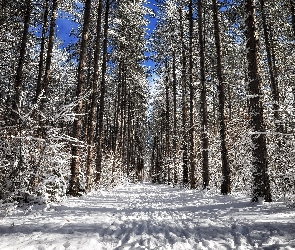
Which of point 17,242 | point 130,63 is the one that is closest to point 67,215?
point 17,242

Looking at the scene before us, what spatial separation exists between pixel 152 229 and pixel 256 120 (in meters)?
4.63

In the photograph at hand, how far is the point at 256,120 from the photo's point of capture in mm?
8250

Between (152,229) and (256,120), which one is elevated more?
(256,120)

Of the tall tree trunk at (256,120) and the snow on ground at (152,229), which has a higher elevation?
the tall tree trunk at (256,120)

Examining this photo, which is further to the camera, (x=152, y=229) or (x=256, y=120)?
(x=256, y=120)

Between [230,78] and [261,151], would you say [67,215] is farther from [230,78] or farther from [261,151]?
[230,78]

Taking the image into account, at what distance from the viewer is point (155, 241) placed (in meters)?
4.89

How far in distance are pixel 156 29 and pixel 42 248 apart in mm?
24397

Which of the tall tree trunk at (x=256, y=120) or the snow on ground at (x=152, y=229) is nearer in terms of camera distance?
the snow on ground at (x=152, y=229)

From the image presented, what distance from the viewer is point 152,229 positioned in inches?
225

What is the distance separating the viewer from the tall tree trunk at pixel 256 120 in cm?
799

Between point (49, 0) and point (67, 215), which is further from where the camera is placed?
point (49, 0)

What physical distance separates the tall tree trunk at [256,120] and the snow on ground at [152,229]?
864 millimetres

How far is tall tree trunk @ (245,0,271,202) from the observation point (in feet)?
26.2
